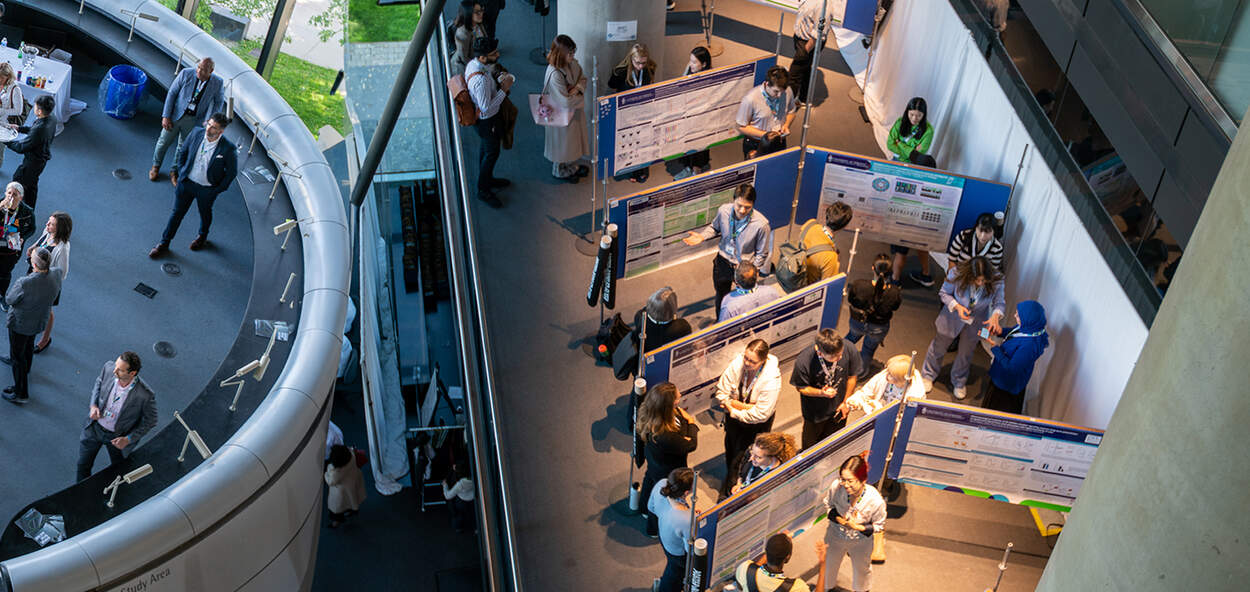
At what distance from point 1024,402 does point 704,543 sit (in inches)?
152

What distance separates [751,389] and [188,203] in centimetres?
591

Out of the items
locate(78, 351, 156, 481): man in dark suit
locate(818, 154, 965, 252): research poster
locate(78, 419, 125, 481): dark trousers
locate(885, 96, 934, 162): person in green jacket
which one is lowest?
locate(78, 419, 125, 481): dark trousers

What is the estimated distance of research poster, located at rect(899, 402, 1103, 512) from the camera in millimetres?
7406

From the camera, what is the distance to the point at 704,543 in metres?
6.84

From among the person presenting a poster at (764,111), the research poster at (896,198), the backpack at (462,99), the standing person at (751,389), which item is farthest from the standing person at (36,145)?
the research poster at (896,198)

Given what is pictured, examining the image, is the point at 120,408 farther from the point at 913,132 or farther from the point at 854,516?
the point at 913,132

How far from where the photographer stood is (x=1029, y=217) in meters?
9.54

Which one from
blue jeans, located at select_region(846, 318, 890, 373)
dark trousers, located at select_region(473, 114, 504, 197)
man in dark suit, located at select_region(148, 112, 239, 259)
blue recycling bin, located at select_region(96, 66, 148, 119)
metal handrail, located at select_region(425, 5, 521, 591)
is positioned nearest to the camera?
metal handrail, located at select_region(425, 5, 521, 591)

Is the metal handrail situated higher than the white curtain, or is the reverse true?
the white curtain

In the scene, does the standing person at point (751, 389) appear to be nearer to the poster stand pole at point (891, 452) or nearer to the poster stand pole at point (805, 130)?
the poster stand pole at point (891, 452)

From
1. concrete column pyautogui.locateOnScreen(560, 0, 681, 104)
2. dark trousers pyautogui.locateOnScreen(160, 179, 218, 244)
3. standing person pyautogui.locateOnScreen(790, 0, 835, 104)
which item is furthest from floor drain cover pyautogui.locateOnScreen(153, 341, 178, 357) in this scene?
standing person pyautogui.locateOnScreen(790, 0, 835, 104)

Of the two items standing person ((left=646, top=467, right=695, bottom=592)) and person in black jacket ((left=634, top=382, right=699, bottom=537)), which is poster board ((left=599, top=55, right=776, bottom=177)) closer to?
person in black jacket ((left=634, top=382, right=699, bottom=537))

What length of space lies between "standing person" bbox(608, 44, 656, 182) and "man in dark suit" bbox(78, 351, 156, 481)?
5.27 metres

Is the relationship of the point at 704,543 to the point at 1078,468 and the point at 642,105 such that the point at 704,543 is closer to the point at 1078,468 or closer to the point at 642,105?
the point at 1078,468
